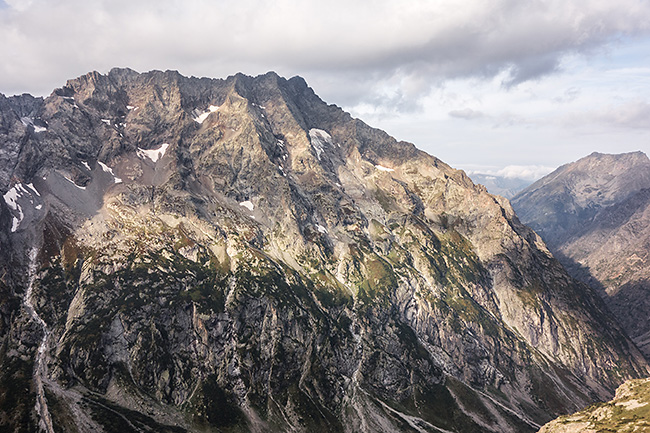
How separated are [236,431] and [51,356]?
107m

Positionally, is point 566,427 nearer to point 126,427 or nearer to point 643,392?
point 643,392

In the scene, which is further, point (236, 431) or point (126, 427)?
point (236, 431)

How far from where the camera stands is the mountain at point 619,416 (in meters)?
115

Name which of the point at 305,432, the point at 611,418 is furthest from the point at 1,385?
the point at 611,418

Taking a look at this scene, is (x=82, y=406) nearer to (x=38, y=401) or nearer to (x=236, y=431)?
(x=38, y=401)

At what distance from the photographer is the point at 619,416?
124 meters

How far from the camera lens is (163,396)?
652ft

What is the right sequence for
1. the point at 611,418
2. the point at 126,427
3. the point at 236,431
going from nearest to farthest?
the point at 611,418
the point at 126,427
the point at 236,431

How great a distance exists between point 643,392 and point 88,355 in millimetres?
257787

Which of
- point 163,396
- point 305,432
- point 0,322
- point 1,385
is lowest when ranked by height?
point 305,432

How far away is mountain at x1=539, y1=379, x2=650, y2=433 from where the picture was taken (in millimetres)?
115438

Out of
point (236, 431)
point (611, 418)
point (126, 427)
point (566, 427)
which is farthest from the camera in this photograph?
point (236, 431)

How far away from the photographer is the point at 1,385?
552 feet

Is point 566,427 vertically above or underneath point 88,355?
underneath
